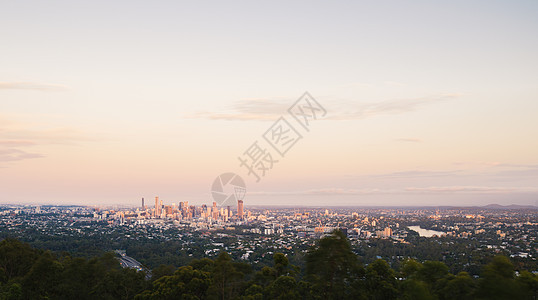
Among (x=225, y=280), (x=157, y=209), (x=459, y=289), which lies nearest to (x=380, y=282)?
(x=459, y=289)

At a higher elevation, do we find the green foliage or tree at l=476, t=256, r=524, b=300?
tree at l=476, t=256, r=524, b=300

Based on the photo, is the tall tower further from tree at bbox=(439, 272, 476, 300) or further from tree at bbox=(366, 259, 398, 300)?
tree at bbox=(439, 272, 476, 300)

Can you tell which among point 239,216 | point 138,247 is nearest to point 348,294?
point 138,247

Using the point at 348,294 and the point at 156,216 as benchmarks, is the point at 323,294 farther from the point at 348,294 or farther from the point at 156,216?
the point at 156,216

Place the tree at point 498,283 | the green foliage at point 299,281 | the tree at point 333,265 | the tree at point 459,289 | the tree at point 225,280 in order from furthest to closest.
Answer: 1. the tree at point 225,280
2. the tree at point 333,265
3. the green foliage at point 299,281
4. the tree at point 459,289
5. the tree at point 498,283

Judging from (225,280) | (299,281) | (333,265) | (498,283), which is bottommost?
(299,281)

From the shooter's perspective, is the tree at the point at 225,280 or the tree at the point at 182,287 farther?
the tree at the point at 225,280

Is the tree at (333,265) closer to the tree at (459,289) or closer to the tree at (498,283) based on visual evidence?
the tree at (459,289)

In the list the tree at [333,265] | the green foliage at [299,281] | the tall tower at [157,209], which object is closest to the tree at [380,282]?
the green foliage at [299,281]

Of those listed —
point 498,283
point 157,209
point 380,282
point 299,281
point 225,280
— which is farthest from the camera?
point 157,209

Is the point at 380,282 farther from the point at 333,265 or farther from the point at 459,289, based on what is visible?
the point at 459,289

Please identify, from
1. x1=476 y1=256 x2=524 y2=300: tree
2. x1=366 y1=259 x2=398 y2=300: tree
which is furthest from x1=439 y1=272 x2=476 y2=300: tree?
x1=366 y1=259 x2=398 y2=300: tree
